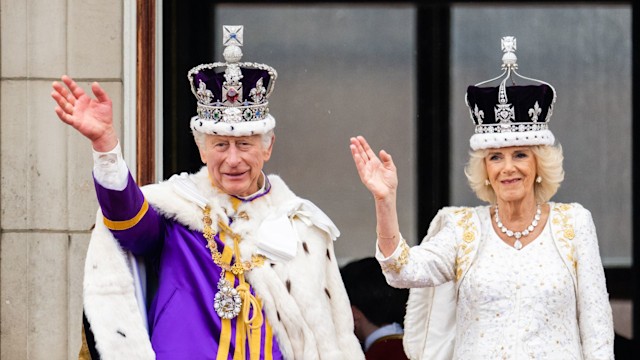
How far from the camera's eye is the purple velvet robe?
4699mm

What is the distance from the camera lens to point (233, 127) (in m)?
4.82

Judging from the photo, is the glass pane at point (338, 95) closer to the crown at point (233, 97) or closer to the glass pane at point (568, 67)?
the glass pane at point (568, 67)

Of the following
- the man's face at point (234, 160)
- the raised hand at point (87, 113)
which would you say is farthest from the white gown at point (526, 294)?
the raised hand at point (87, 113)

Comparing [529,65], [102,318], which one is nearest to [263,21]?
[529,65]

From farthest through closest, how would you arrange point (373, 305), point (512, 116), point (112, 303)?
point (373, 305), point (512, 116), point (112, 303)

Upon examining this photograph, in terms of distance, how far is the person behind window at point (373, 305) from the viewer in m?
6.41

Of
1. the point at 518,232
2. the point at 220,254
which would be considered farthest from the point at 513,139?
the point at 220,254

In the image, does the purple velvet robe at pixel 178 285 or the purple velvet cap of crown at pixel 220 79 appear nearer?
the purple velvet robe at pixel 178 285

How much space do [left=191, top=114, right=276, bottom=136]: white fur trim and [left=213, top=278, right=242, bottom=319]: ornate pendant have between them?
0.55 meters

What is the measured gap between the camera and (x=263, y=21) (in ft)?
21.6

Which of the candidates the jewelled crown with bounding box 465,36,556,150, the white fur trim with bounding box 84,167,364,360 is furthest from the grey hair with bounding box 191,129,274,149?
the jewelled crown with bounding box 465,36,556,150

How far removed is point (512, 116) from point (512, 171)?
0.21 metres

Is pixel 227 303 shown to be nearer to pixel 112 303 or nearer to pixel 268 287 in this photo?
pixel 268 287

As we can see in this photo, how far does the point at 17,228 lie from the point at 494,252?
2273 mm
